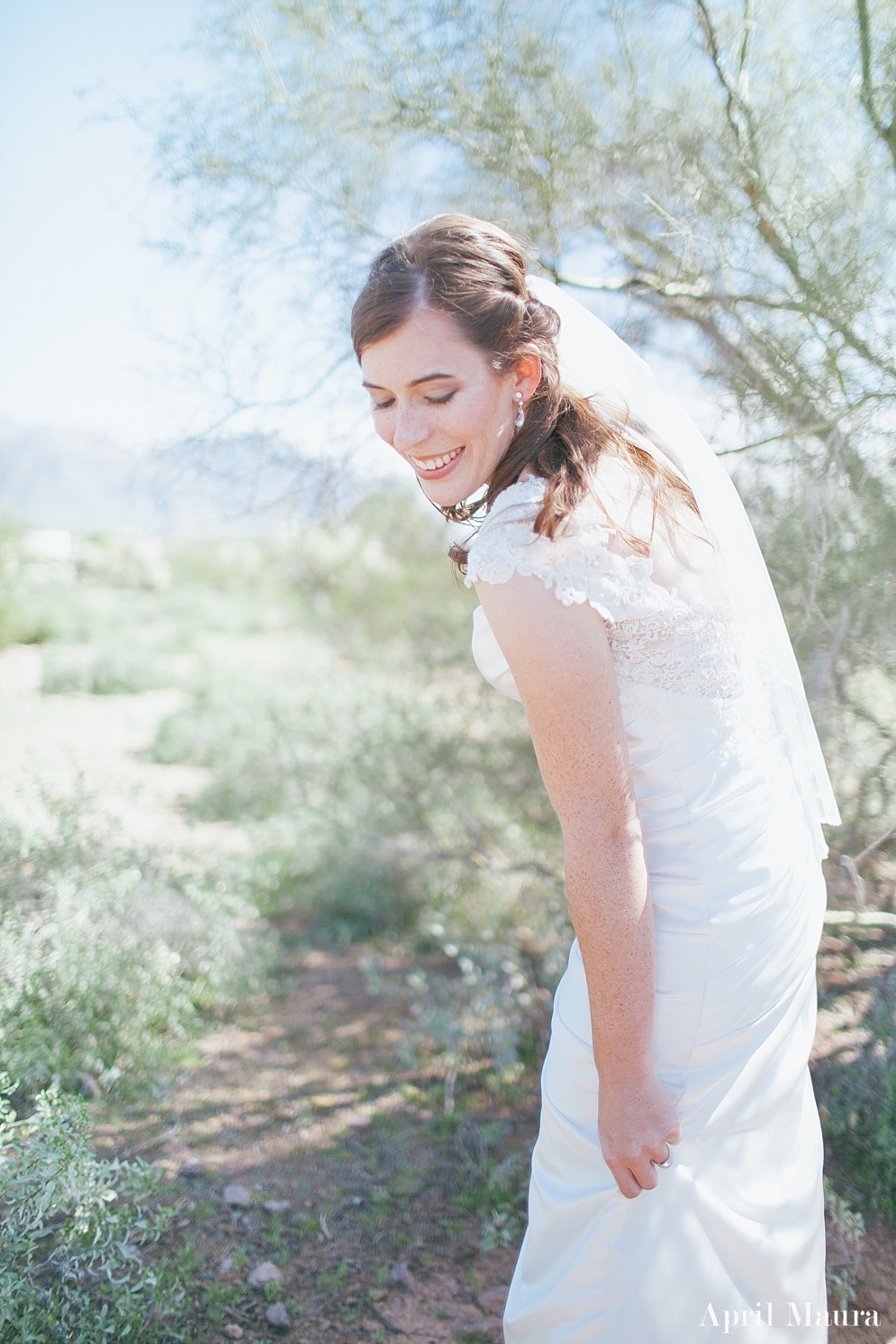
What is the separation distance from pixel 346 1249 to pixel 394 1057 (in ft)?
3.02

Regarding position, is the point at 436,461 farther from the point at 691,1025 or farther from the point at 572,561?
the point at 691,1025

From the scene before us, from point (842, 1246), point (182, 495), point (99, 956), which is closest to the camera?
point (842, 1246)

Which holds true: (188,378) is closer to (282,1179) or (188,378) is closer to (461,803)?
(461,803)

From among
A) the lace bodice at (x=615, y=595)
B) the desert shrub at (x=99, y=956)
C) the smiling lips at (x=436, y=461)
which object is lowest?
the desert shrub at (x=99, y=956)

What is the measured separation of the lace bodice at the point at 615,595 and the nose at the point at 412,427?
0.19 m

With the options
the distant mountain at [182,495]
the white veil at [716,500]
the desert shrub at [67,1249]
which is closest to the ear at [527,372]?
the white veil at [716,500]

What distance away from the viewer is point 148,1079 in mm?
2654

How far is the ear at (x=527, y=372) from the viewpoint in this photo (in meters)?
1.39

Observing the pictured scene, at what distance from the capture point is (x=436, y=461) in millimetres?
1397

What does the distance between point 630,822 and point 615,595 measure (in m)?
0.34

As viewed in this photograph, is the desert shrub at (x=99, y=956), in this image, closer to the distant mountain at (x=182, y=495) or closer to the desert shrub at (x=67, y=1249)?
the desert shrub at (x=67, y=1249)

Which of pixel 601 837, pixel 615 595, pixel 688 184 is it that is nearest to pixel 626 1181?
pixel 601 837

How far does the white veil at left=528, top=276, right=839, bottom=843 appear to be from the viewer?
59.1 inches

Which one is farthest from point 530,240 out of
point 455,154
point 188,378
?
point 188,378
